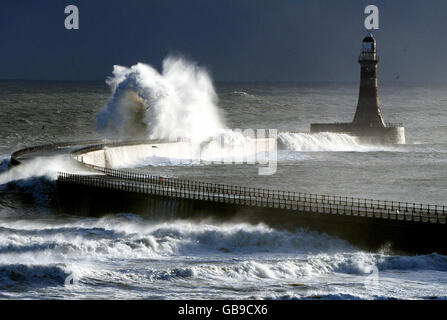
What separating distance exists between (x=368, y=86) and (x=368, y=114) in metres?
3.59

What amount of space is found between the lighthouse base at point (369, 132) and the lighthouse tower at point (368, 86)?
540mm

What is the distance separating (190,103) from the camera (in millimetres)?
90188

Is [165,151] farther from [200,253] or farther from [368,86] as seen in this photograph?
[200,253]

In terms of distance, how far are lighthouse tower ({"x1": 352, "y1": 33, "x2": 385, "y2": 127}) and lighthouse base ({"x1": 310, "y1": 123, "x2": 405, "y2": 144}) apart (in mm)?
540

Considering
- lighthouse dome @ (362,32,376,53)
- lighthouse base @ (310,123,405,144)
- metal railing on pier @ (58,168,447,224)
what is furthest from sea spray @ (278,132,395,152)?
metal railing on pier @ (58,168,447,224)

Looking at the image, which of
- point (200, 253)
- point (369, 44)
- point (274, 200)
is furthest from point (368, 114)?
point (200, 253)

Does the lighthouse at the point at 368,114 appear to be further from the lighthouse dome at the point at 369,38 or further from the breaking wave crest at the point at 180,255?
the breaking wave crest at the point at 180,255

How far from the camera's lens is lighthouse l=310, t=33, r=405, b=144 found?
82438 millimetres

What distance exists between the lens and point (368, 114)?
86000mm

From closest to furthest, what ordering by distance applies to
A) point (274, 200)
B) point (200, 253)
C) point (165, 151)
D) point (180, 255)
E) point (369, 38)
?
point (180, 255), point (200, 253), point (274, 200), point (165, 151), point (369, 38)

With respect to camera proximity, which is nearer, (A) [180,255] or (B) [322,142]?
(A) [180,255]

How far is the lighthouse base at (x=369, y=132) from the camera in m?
86.8

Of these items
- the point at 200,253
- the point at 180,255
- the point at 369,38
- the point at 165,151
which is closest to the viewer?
the point at 180,255

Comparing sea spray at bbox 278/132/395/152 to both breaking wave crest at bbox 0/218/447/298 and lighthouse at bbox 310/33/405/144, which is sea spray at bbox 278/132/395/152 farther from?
breaking wave crest at bbox 0/218/447/298
